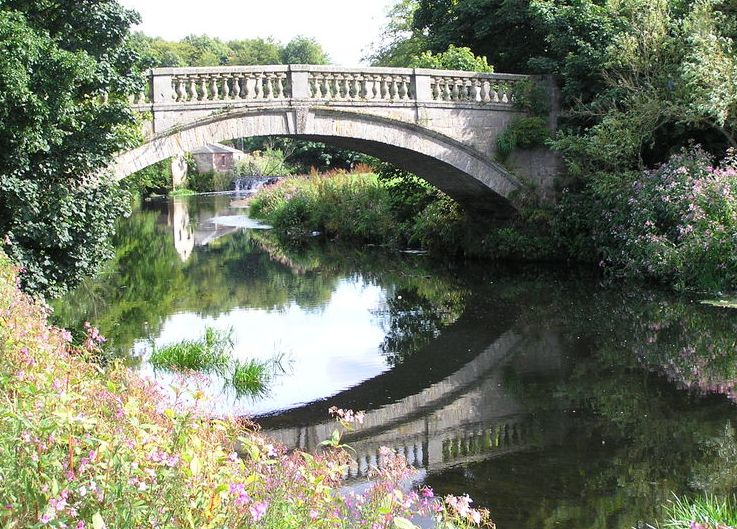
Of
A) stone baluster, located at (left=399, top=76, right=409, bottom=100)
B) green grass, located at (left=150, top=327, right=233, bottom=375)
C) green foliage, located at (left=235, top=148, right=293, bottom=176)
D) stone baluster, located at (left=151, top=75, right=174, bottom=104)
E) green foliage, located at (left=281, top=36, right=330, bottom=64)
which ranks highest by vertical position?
green foliage, located at (left=281, top=36, right=330, bottom=64)

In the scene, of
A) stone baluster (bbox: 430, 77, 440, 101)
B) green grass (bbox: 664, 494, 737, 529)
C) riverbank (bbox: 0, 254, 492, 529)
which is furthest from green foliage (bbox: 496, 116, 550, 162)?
riverbank (bbox: 0, 254, 492, 529)

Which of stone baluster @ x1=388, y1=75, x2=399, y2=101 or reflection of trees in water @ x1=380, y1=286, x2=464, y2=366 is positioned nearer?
reflection of trees in water @ x1=380, y1=286, x2=464, y2=366

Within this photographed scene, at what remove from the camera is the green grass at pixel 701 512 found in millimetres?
5047

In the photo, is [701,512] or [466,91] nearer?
[701,512]

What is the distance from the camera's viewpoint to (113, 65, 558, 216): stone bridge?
14.8 metres

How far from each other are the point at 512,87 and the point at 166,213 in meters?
25.4

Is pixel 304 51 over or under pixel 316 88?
over

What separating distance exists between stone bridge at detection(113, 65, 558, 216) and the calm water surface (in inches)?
87.8

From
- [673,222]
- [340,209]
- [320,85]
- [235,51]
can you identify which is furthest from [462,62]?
[235,51]

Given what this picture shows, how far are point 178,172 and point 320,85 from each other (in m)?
47.0

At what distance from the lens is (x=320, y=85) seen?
16547 millimetres

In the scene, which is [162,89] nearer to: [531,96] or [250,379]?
[250,379]

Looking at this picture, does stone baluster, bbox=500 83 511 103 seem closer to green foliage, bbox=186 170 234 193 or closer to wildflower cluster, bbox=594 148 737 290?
wildflower cluster, bbox=594 148 737 290

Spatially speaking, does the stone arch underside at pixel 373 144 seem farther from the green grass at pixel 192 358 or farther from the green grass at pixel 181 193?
the green grass at pixel 181 193
